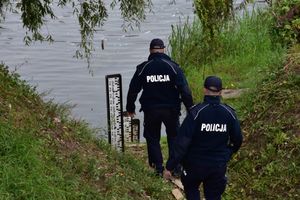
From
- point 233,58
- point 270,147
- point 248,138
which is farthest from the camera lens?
point 233,58

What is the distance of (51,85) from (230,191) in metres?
10.2

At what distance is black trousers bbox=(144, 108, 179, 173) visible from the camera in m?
8.49

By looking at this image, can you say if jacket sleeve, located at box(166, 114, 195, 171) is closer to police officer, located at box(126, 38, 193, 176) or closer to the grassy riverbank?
police officer, located at box(126, 38, 193, 176)

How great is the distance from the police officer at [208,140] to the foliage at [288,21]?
821 cm

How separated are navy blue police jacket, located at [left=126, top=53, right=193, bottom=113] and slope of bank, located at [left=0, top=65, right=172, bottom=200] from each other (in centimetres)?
95

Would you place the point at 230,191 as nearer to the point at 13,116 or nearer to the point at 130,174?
the point at 130,174

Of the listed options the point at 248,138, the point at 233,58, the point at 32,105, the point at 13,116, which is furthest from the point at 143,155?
the point at 233,58

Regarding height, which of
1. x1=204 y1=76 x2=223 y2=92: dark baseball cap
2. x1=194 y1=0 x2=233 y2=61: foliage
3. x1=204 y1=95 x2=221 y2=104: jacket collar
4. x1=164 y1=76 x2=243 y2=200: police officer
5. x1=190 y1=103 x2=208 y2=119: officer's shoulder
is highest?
x1=194 y1=0 x2=233 y2=61: foliage

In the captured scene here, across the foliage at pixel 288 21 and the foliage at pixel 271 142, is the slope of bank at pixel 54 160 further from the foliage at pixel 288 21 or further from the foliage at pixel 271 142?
the foliage at pixel 288 21

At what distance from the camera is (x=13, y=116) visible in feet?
24.9

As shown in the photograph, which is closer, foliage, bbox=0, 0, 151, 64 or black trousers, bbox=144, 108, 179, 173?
black trousers, bbox=144, 108, 179, 173

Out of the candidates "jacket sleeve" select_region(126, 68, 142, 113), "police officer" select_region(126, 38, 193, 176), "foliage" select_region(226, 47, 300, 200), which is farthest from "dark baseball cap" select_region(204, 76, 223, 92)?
"foliage" select_region(226, 47, 300, 200)

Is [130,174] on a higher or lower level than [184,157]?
lower

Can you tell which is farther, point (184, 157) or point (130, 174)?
point (130, 174)
